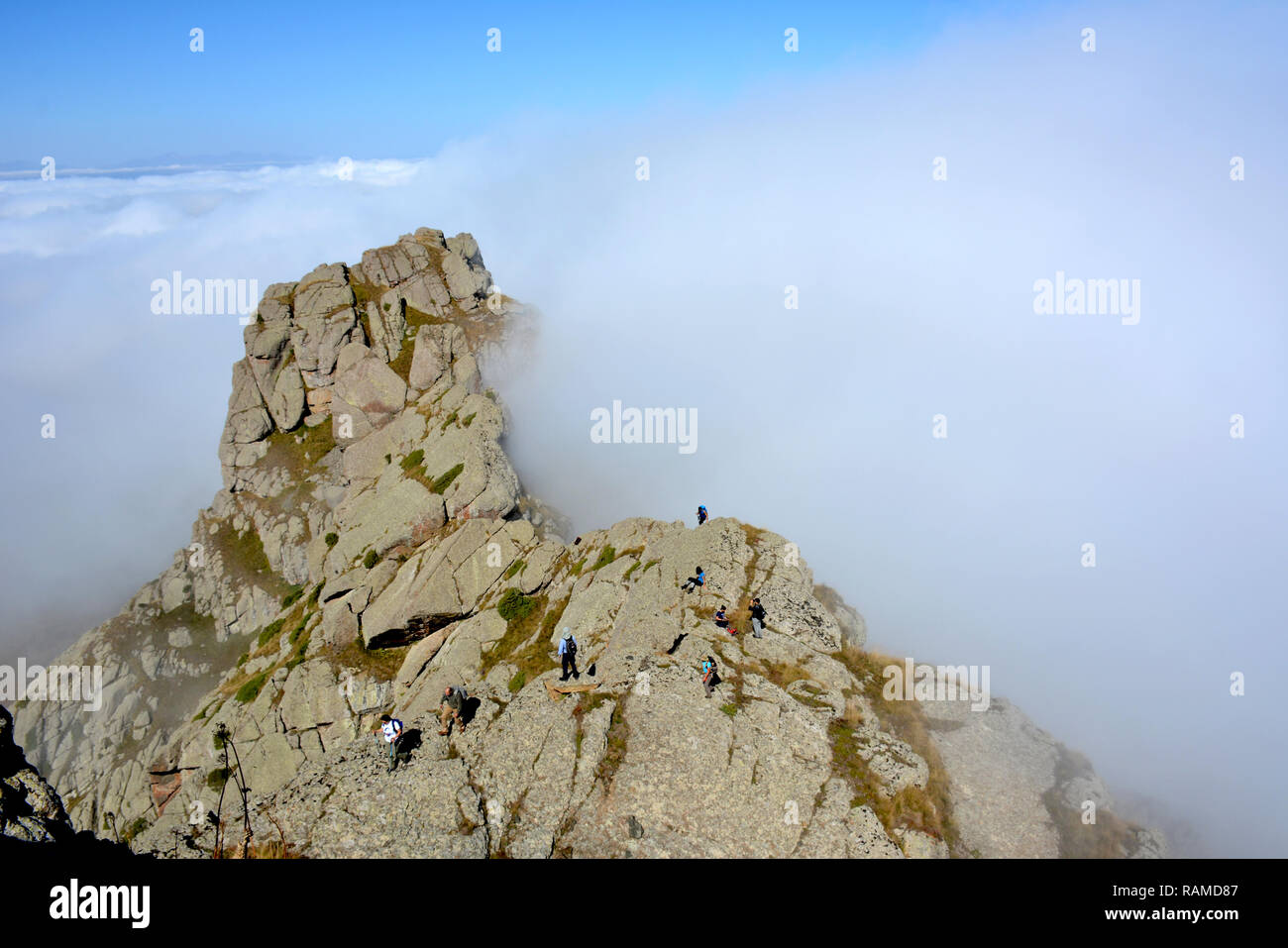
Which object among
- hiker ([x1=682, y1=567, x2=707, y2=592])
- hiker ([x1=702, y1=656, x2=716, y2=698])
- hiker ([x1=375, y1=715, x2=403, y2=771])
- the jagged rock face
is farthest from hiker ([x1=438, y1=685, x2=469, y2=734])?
hiker ([x1=682, y1=567, x2=707, y2=592])

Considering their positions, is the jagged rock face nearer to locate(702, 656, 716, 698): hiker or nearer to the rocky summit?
the rocky summit

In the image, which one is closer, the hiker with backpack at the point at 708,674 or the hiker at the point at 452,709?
the hiker at the point at 452,709

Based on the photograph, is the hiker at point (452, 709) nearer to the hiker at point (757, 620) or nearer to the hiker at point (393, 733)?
the hiker at point (393, 733)

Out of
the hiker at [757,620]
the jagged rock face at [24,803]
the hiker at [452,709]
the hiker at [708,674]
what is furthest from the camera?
the hiker at [757,620]

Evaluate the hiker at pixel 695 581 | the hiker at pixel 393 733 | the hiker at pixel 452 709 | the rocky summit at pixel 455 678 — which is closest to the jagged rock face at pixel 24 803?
the rocky summit at pixel 455 678

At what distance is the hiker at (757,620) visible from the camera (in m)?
37.2

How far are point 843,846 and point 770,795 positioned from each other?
3184mm

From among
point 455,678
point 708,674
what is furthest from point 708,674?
point 455,678

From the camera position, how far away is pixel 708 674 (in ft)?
105

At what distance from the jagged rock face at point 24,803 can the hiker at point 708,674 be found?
76.8 feet

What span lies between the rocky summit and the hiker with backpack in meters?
0.67

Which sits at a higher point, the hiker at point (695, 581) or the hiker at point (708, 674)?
the hiker at point (695, 581)
